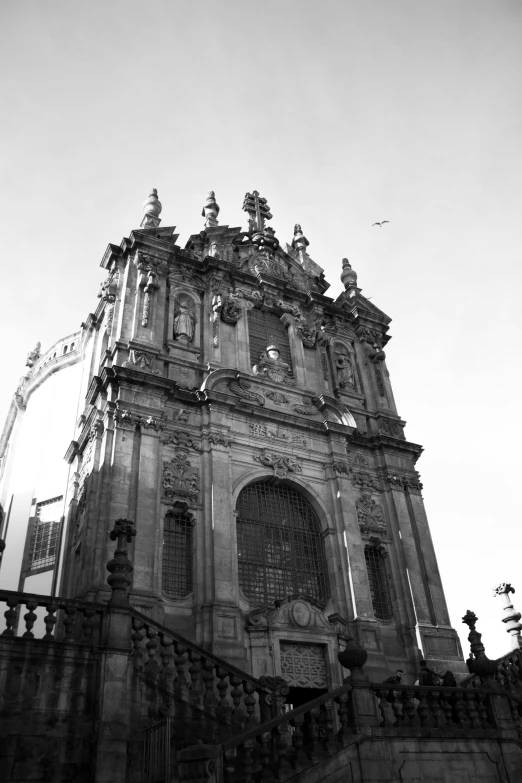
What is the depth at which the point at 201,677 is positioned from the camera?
40.0 feet

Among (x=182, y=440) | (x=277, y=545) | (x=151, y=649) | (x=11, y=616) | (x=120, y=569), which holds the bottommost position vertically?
(x=151, y=649)

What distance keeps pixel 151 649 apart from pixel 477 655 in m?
7.24

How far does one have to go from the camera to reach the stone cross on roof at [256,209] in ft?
87.1

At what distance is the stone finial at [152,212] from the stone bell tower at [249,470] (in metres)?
0.08

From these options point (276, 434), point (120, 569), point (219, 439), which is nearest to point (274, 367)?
point (276, 434)

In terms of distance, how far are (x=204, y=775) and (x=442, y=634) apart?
11.3 meters

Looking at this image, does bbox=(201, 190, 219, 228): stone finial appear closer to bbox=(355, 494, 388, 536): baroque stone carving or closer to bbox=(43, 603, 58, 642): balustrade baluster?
bbox=(355, 494, 388, 536): baroque stone carving

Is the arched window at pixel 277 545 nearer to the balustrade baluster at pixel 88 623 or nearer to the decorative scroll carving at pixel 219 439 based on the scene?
the decorative scroll carving at pixel 219 439

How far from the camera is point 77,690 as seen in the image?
34.6ft

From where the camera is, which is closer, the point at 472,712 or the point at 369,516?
the point at 472,712

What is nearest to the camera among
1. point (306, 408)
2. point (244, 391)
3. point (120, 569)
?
point (120, 569)

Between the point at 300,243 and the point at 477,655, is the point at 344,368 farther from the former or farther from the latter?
the point at 477,655

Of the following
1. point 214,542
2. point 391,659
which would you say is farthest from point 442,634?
point 214,542

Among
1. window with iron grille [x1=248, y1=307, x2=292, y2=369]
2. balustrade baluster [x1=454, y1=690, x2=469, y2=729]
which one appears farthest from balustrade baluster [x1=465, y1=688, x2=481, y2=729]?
window with iron grille [x1=248, y1=307, x2=292, y2=369]
